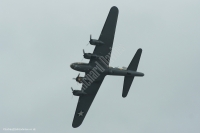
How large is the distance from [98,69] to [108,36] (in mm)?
5470

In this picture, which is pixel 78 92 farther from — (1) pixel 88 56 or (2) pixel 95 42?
(2) pixel 95 42

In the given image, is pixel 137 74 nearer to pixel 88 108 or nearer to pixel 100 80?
pixel 100 80

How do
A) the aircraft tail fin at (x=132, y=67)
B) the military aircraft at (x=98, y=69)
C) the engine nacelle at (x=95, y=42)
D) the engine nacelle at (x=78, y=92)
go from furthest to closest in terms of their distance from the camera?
the engine nacelle at (x=78, y=92) < the aircraft tail fin at (x=132, y=67) < the military aircraft at (x=98, y=69) < the engine nacelle at (x=95, y=42)

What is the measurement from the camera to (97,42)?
158 ft

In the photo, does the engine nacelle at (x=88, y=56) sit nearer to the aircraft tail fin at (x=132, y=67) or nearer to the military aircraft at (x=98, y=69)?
the military aircraft at (x=98, y=69)

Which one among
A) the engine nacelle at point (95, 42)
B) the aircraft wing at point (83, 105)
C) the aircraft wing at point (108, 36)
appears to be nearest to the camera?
the engine nacelle at point (95, 42)

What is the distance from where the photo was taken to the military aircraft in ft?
159

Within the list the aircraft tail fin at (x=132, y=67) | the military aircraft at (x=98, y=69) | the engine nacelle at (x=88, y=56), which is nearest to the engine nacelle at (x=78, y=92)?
the military aircraft at (x=98, y=69)

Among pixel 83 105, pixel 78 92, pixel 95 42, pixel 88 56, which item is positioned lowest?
pixel 83 105

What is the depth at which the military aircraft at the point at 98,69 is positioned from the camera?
159ft

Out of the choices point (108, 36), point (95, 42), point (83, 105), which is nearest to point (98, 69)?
point (95, 42)

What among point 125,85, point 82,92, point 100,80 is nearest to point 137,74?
point 125,85

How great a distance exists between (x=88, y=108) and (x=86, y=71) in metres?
7.92

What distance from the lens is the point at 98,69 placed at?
50.0 meters
